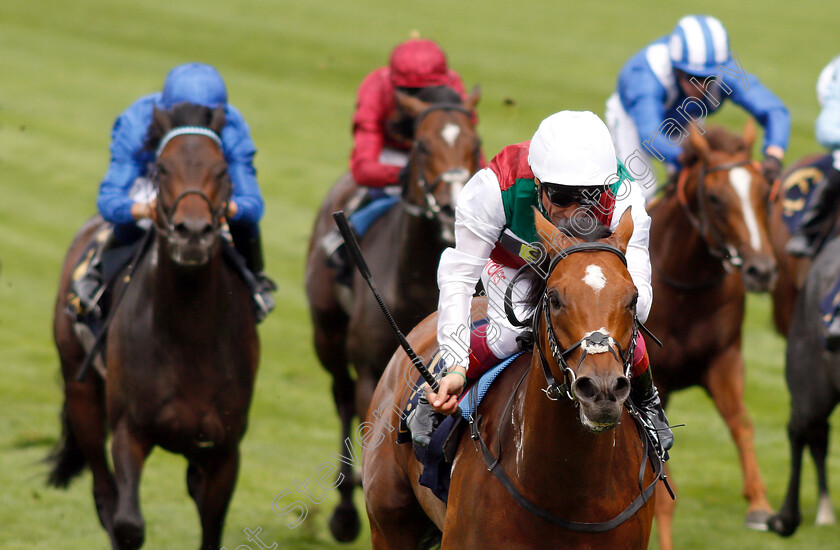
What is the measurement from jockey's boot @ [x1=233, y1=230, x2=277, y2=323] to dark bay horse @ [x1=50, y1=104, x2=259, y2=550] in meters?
0.11

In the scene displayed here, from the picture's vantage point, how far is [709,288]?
6598mm

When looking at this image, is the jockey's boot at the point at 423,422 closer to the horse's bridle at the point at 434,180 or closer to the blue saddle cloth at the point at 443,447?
the blue saddle cloth at the point at 443,447

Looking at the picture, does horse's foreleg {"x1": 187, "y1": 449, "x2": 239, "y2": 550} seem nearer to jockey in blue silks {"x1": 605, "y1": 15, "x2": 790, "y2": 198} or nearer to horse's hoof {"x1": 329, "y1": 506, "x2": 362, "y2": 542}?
horse's hoof {"x1": 329, "y1": 506, "x2": 362, "y2": 542}

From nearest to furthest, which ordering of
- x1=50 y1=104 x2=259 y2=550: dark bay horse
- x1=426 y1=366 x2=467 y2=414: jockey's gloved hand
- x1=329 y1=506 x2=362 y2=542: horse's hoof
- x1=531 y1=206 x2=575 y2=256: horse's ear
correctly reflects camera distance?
x1=531 y1=206 x2=575 y2=256: horse's ear < x1=426 y1=366 x2=467 y2=414: jockey's gloved hand < x1=50 y1=104 x2=259 y2=550: dark bay horse < x1=329 y1=506 x2=362 y2=542: horse's hoof

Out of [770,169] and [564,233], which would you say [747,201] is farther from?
[564,233]

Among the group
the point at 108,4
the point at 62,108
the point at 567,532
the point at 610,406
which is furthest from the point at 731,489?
the point at 108,4

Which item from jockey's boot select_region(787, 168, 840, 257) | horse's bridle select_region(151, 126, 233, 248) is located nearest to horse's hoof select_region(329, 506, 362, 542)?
horse's bridle select_region(151, 126, 233, 248)

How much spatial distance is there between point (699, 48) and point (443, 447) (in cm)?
415

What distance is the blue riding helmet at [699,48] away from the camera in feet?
23.4

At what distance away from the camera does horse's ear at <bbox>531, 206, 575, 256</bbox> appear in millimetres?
3152

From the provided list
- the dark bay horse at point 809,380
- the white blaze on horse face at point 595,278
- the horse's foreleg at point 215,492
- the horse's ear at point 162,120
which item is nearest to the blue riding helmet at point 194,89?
the horse's ear at point 162,120

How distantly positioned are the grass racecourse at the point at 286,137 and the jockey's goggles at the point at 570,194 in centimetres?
211

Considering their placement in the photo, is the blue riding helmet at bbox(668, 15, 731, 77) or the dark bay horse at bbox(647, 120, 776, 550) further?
the blue riding helmet at bbox(668, 15, 731, 77)

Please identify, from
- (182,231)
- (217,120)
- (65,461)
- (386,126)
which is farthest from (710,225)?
(65,461)
